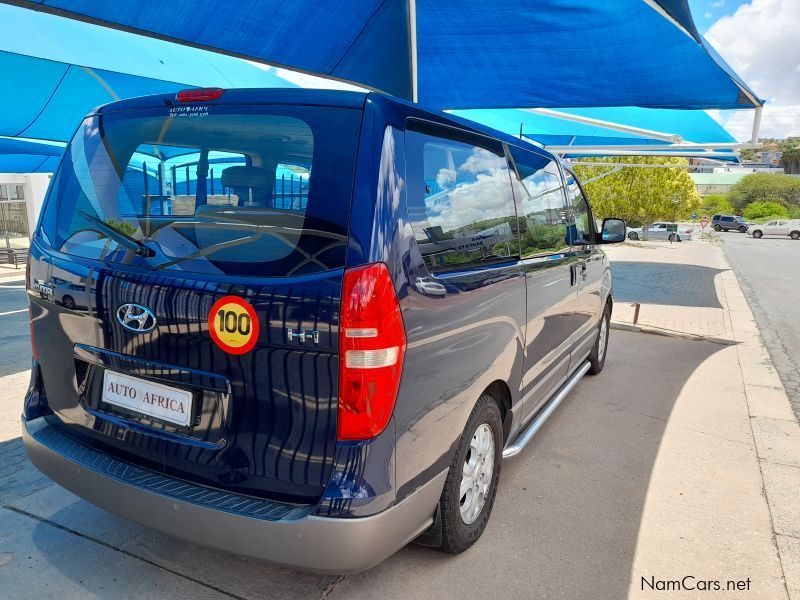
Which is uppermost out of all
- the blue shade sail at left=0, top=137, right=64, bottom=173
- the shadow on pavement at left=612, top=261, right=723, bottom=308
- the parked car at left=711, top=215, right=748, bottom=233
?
the blue shade sail at left=0, top=137, right=64, bottom=173

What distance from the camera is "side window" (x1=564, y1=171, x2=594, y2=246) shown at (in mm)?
4458

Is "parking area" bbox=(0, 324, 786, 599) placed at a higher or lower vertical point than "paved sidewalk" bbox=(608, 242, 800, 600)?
higher

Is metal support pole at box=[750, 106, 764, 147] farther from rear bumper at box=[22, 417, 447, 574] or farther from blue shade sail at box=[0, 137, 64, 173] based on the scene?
blue shade sail at box=[0, 137, 64, 173]

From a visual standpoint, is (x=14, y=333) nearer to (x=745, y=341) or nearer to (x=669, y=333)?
(x=669, y=333)

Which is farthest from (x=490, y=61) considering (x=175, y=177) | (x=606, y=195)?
(x=606, y=195)

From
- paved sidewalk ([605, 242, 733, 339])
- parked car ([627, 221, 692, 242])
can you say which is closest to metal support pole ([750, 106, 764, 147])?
paved sidewalk ([605, 242, 733, 339])

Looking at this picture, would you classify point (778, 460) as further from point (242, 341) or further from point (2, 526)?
point (2, 526)

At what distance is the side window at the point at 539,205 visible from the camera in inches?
130

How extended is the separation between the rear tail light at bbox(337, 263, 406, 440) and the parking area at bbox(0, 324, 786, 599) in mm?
967

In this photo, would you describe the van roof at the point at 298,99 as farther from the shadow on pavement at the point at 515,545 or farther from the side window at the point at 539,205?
the shadow on pavement at the point at 515,545

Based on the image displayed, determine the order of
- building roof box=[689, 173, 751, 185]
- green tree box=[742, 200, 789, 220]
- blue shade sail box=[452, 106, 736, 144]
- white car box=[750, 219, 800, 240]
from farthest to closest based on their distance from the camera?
building roof box=[689, 173, 751, 185]
green tree box=[742, 200, 789, 220]
white car box=[750, 219, 800, 240]
blue shade sail box=[452, 106, 736, 144]

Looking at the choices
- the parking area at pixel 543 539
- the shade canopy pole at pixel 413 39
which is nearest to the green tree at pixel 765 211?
the shade canopy pole at pixel 413 39

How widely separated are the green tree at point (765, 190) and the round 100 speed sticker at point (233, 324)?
106 metres

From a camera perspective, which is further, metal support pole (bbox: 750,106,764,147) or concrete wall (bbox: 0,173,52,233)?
concrete wall (bbox: 0,173,52,233)
